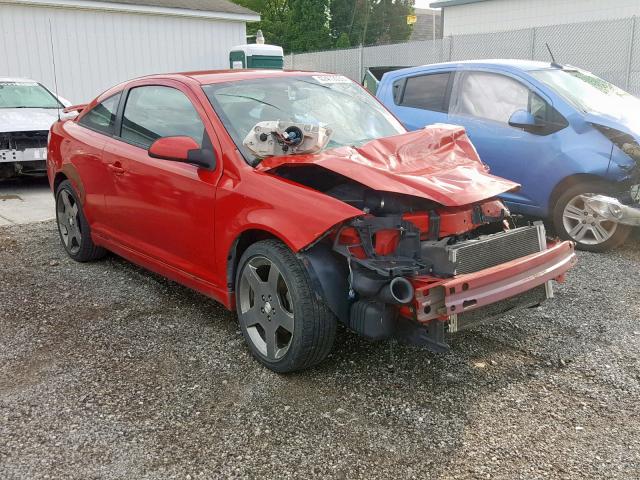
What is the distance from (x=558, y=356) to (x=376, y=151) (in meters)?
1.60

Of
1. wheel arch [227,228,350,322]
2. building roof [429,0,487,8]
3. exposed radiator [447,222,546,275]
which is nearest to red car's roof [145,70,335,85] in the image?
wheel arch [227,228,350,322]

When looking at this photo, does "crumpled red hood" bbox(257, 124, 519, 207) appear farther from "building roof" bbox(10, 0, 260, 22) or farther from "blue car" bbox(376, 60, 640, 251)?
"building roof" bbox(10, 0, 260, 22)

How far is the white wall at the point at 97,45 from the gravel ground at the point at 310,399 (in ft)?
41.2

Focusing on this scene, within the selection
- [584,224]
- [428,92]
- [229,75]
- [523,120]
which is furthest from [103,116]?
[584,224]

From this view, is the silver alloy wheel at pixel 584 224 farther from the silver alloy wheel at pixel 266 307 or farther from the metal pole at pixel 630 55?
the metal pole at pixel 630 55

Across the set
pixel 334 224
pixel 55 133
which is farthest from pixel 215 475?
pixel 55 133

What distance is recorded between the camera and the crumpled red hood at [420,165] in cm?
313

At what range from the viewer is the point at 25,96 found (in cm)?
1032

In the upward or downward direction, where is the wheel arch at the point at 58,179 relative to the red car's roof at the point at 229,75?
downward

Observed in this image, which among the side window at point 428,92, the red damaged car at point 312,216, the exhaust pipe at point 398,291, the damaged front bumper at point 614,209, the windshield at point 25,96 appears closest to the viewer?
the exhaust pipe at point 398,291

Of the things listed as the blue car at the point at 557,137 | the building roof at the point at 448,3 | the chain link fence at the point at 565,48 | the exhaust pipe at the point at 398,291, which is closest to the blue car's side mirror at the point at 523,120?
the blue car at the point at 557,137

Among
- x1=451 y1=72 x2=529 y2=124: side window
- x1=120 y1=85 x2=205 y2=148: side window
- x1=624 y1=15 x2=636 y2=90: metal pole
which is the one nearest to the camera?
x1=120 y1=85 x2=205 y2=148: side window

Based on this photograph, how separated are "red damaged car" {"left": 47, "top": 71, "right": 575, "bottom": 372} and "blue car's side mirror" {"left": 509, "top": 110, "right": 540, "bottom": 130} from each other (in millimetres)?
1832

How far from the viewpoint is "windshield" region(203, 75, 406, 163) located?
153 inches
